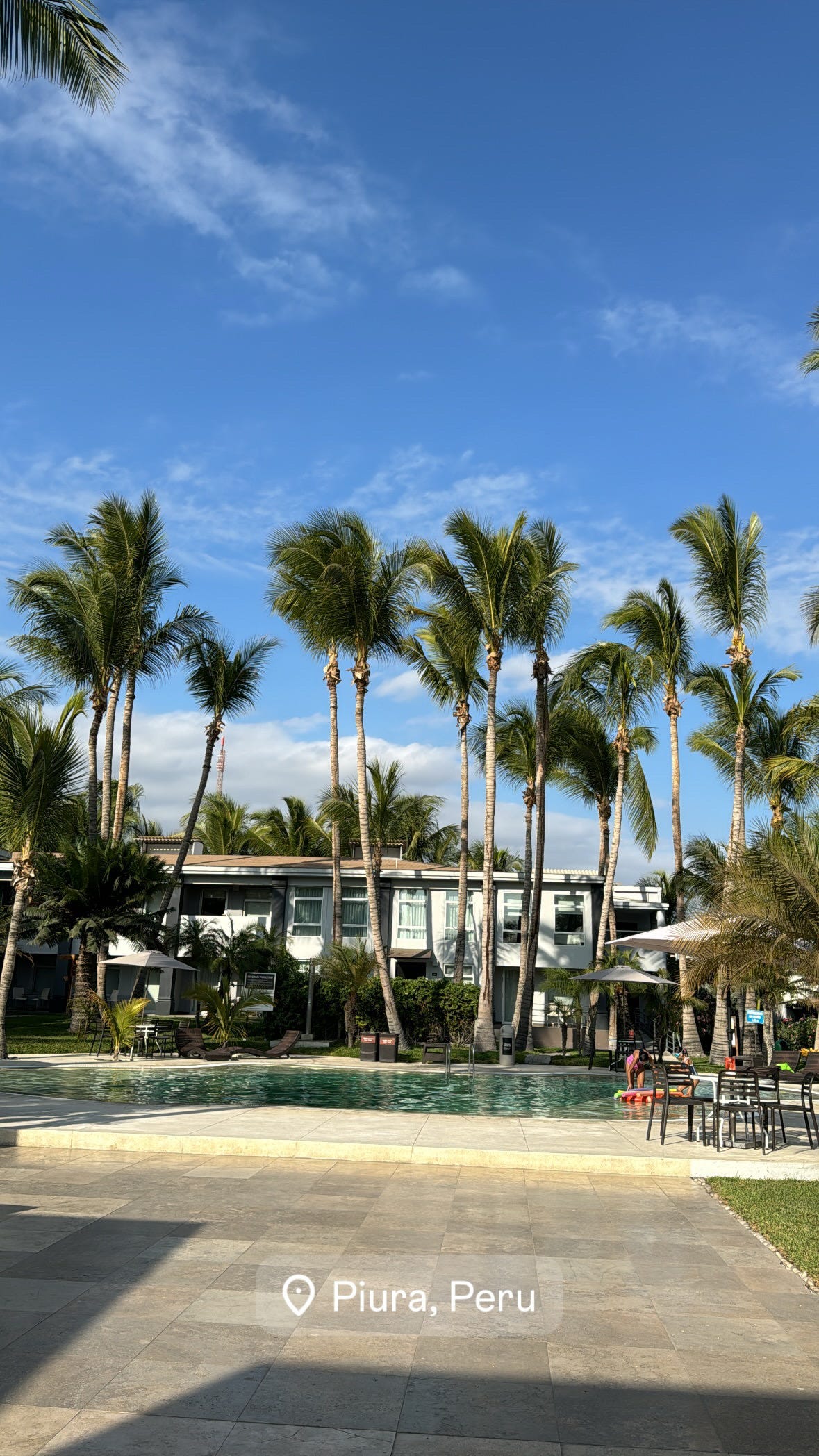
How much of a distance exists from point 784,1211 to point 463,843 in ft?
77.1

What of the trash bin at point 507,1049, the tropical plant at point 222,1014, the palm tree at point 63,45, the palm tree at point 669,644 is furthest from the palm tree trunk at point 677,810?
the palm tree at point 63,45

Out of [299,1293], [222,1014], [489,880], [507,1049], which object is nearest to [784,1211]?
[299,1293]

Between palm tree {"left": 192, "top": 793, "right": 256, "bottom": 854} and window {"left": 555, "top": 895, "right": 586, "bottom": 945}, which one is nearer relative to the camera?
window {"left": 555, "top": 895, "right": 586, "bottom": 945}

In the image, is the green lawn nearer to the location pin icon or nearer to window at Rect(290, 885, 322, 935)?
the location pin icon

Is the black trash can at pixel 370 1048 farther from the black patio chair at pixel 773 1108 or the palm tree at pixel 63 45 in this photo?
the palm tree at pixel 63 45

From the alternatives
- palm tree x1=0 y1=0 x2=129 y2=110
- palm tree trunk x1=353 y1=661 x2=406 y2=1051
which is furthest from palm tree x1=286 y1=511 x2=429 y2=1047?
palm tree x1=0 y1=0 x2=129 y2=110

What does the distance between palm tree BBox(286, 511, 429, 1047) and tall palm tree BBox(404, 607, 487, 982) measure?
245 centimetres

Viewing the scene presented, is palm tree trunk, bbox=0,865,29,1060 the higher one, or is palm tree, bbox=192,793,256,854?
palm tree, bbox=192,793,256,854

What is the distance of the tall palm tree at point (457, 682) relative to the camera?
31188 mm

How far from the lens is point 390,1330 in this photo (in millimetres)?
5520

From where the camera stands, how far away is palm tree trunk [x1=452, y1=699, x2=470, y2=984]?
31.1 meters

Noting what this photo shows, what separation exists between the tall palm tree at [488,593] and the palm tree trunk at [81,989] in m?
10.3

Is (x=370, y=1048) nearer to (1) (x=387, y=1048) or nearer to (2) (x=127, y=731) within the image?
(1) (x=387, y=1048)

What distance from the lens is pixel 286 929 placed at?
121 ft
